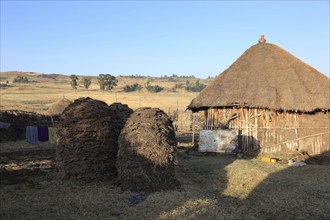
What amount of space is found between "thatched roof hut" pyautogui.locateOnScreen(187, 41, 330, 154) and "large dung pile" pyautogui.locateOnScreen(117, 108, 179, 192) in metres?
9.03

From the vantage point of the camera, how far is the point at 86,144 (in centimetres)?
1339

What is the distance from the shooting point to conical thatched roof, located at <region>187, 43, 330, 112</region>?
19.7 metres

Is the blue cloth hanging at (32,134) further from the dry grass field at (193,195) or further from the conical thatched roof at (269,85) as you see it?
the conical thatched roof at (269,85)

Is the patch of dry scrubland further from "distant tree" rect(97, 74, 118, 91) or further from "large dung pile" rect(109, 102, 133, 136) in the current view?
"large dung pile" rect(109, 102, 133, 136)

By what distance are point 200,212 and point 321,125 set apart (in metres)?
12.9

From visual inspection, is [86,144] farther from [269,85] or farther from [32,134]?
[32,134]

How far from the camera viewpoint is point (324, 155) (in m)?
19.8

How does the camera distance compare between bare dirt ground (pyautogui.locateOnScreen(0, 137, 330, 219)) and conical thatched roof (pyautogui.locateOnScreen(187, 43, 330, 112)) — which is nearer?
bare dirt ground (pyautogui.locateOnScreen(0, 137, 330, 219))

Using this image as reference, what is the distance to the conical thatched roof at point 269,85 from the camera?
19688 millimetres

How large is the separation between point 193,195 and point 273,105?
1004 centimetres

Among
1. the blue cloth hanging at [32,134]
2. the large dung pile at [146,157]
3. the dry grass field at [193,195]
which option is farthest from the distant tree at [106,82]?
the large dung pile at [146,157]

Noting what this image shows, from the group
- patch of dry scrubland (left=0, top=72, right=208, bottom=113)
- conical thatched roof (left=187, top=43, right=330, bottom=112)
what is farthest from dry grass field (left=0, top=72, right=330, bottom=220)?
patch of dry scrubland (left=0, top=72, right=208, bottom=113)

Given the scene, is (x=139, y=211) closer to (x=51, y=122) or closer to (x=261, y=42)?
(x=261, y=42)

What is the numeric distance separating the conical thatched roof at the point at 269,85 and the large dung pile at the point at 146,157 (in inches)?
355
